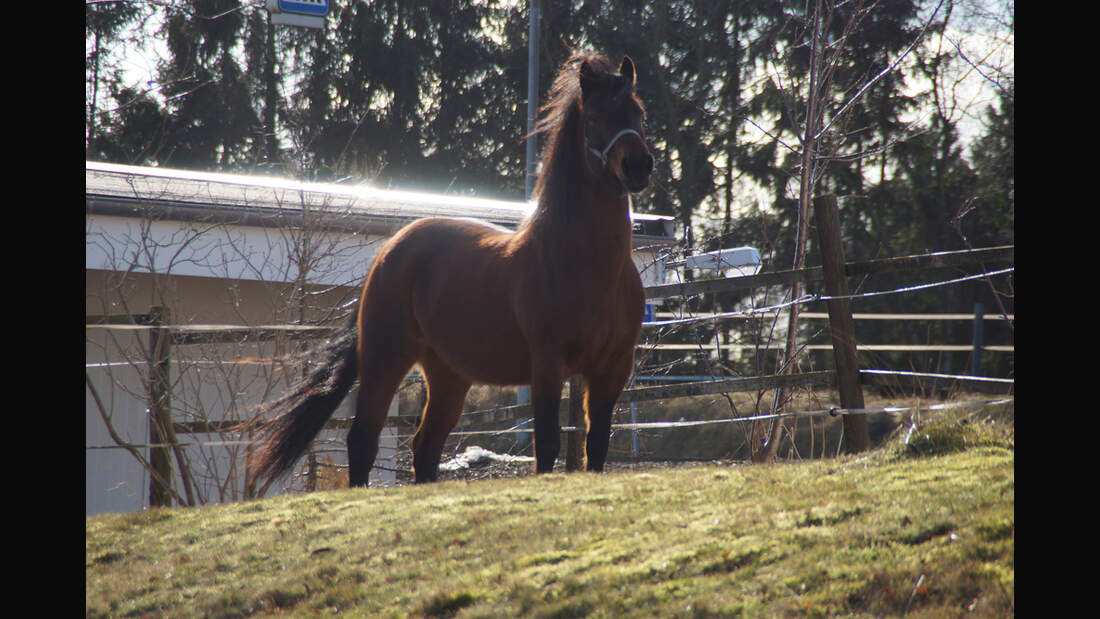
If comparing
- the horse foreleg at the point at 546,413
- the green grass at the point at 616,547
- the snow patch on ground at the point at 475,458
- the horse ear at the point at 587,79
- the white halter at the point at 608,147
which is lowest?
the snow patch on ground at the point at 475,458

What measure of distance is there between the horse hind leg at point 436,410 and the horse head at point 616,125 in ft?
6.58

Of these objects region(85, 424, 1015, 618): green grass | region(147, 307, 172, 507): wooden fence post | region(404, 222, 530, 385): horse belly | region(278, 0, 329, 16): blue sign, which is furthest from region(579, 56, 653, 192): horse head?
region(278, 0, 329, 16): blue sign

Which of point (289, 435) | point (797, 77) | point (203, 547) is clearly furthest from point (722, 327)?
point (203, 547)

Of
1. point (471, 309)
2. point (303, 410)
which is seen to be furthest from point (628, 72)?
point (303, 410)

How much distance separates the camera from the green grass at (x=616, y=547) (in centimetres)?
287

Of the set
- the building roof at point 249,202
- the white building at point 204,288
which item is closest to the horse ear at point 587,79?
the building roof at point 249,202

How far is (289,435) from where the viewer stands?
19.5 ft

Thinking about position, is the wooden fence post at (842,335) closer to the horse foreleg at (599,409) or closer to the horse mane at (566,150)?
the horse foreleg at (599,409)

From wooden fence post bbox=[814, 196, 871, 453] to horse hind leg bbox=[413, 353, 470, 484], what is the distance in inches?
92.0

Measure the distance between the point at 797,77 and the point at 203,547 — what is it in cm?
1388

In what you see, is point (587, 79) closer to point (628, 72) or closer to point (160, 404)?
point (628, 72)

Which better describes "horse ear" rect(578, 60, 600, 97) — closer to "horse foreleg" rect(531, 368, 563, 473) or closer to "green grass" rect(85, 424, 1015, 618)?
"horse foreleg" rect(531, 368, 563, 473)

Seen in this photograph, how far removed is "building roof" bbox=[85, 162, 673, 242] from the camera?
8250mm
